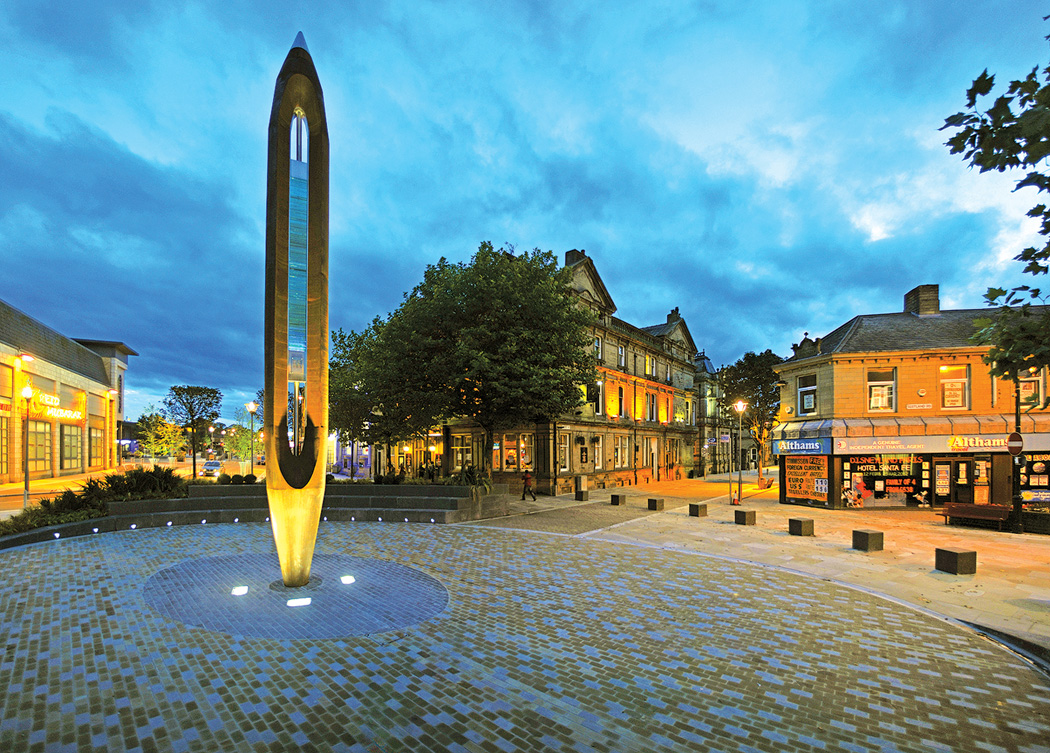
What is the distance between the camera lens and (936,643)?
733 centimetres

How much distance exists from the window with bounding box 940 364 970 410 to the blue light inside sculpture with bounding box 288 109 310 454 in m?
28.8

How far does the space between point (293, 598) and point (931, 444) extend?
27.6 m

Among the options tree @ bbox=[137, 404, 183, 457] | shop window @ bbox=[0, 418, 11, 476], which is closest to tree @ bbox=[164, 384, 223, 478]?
tree @ bbox=[137, 404, 183, 457]

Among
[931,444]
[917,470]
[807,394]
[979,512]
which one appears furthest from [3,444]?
[931,444]

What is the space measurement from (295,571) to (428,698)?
4959mm

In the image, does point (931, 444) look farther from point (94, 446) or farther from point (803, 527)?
point (94, 446)

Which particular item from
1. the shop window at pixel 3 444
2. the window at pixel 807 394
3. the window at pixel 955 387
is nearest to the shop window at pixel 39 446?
the shop window at pixel 3 444

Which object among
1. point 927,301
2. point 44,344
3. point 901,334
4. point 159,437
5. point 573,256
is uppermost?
point 573,256

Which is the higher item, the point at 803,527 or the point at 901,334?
the point at 901,334

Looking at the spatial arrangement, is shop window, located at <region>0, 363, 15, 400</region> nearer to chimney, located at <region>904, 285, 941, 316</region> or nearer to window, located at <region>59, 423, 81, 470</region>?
window, located at <region>59, 423, 81, 470</region>

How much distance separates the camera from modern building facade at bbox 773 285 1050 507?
22.5 meters

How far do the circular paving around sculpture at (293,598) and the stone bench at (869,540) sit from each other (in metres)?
12.4

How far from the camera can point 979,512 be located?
18.0 m

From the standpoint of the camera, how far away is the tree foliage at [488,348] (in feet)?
70.7
